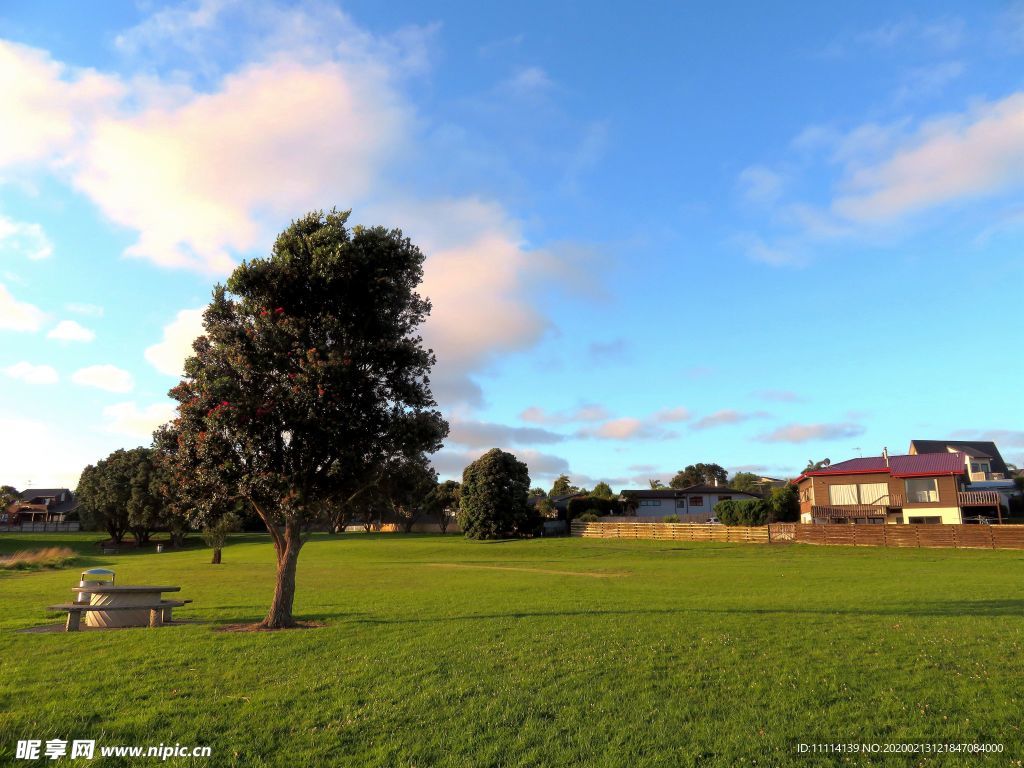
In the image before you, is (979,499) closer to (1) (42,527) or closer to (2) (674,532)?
(2) (674,532)

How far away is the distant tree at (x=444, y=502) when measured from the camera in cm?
9250

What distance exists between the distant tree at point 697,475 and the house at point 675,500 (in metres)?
72.4

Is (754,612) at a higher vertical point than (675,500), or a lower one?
lower

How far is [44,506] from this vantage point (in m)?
116

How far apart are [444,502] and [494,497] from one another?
28675 mm

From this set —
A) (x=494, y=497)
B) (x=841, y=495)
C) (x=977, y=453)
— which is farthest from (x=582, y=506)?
(x=977, y=453)

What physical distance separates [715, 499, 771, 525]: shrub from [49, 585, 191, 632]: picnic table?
193 feet

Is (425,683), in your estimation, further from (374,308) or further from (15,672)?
(374,308)

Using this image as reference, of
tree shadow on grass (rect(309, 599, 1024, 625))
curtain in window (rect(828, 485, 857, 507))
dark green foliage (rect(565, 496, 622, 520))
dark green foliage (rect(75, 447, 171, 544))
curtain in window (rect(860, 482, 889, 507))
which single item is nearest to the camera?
tree shadow on grass (rect(309, 599, 1024, 625))

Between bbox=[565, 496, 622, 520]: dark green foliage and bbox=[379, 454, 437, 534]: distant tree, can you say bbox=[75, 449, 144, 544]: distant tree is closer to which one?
bbox=[565, 496, 622, 520]: dark green foliage

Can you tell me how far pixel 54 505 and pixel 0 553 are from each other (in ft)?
239

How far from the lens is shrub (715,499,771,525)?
63.2 metres

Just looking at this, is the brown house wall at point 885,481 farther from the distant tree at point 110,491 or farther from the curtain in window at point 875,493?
the distant tree at point 110,491

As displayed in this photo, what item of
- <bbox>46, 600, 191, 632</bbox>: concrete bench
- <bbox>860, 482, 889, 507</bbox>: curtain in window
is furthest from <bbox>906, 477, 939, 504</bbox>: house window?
<bbox>46, 600, 191, 632</bbox>: concrete bench
